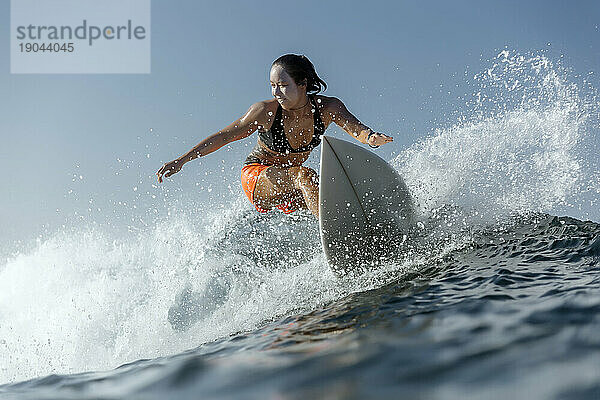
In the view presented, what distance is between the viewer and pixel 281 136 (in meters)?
4.26

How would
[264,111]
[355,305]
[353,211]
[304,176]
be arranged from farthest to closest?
[264,111] < [304,176] < [353,211] < [355,305]

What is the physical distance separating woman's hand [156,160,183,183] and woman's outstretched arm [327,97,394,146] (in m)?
1.45

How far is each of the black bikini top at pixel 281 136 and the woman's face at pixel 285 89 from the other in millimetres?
147

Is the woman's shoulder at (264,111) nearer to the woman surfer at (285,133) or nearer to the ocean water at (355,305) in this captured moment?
the woman surfer at (285,133)

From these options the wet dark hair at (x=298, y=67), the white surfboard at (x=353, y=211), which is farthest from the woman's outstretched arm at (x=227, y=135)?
the white surfboard at (x=353, y=211)

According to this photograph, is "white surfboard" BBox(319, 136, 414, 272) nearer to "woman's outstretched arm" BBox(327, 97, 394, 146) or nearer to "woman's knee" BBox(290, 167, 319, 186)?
"woman's outstretched arm" BBox(327, 97, 394, 146)

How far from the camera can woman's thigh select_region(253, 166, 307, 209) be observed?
4.11m

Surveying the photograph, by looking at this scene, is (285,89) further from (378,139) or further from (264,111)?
(378,139)

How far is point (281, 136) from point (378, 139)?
113cm

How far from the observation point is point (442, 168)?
530 centimetres

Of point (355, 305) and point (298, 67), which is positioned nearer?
point (355, 305)

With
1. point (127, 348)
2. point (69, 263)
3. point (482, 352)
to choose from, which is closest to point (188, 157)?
point (127, 348)

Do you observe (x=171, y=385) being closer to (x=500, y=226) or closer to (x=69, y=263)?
(x=500, y=226)

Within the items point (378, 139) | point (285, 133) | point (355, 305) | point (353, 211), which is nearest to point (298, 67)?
point (285, 133)
